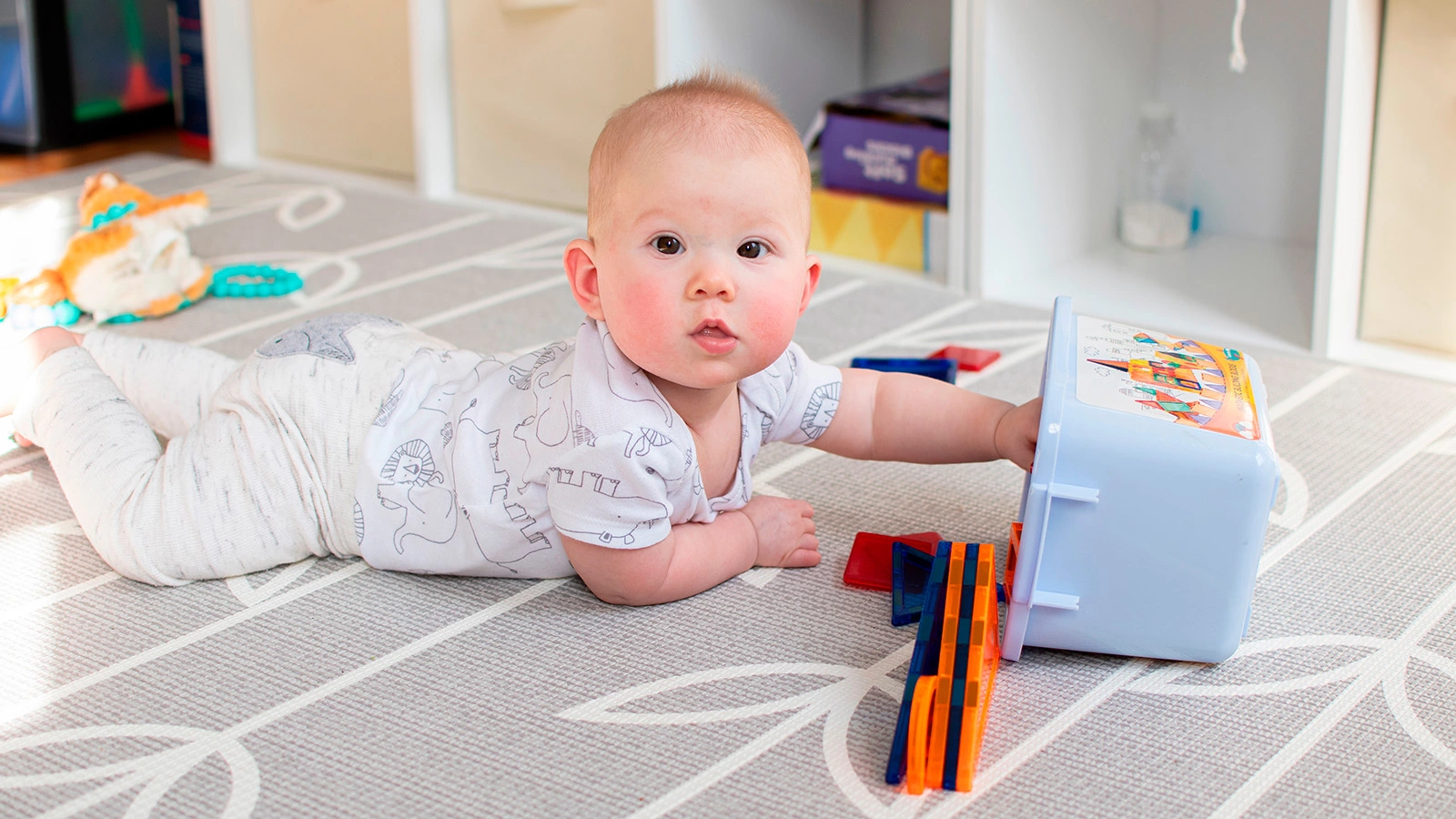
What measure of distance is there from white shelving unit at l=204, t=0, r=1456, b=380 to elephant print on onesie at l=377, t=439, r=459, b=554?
29.9 inches

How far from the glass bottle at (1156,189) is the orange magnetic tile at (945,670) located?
0.91 metres

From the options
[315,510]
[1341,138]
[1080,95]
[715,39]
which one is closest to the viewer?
[315,510]

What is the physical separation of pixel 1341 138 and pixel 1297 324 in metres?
0.21

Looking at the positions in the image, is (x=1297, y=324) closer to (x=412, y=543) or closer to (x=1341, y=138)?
(x=1341, y=138)

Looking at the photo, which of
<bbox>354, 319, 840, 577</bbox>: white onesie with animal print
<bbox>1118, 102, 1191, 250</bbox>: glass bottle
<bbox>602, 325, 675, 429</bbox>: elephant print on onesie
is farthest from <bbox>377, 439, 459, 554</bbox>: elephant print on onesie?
<bbox>1118, 102, 1191, 250</bbox>: glass bottle

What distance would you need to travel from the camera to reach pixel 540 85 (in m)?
1.77

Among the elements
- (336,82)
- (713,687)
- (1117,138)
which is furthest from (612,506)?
(336,82)

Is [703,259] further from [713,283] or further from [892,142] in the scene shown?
[892,142]

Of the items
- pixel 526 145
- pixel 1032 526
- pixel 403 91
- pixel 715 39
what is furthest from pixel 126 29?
pixel 1032 526

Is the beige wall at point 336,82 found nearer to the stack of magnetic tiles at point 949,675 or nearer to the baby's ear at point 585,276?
the baby's ear at point 585,276

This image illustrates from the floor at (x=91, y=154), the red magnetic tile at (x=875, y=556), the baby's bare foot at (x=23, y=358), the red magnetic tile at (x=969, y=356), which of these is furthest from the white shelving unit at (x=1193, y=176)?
the floor at (x=91, y=154)

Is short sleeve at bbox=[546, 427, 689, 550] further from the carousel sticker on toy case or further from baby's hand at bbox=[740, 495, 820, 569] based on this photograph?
the carousel sticker on toy case

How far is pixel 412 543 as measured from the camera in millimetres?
889

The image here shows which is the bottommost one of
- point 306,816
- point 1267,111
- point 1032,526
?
point 306,816
